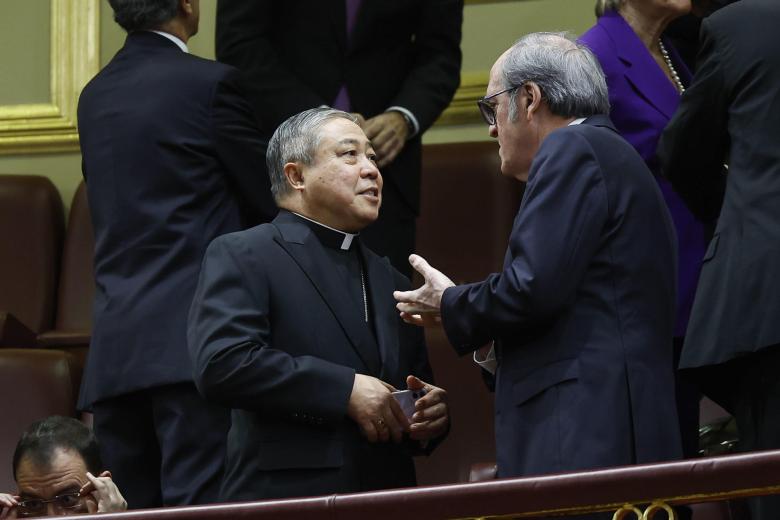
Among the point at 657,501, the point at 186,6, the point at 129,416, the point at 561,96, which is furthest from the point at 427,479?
the point at 657,501

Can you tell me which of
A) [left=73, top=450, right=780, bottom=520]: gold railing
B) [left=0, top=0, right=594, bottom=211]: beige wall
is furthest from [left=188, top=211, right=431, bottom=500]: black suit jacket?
[left=0, top=0, right=594, bottom=211]: beige wall

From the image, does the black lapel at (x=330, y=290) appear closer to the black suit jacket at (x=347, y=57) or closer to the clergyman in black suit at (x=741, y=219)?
the clergyman in black suit at (x=741, y=219)

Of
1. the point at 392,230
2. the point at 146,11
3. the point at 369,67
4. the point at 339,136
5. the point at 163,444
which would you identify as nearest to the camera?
the point at 339,136

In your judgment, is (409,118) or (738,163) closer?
(738,163)

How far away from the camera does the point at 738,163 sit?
300 cm

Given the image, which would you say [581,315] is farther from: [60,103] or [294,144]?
[60,103]

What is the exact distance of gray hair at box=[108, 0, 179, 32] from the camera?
379 centimetres

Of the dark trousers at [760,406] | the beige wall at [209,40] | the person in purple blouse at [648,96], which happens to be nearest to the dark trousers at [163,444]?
the person in purple blouse at [648,96]

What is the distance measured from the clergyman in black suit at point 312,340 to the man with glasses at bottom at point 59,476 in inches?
11.7

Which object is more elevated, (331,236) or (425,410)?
(331,236)

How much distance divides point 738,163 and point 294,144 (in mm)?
932

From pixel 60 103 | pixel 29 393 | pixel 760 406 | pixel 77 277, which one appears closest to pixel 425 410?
pixel 760 406

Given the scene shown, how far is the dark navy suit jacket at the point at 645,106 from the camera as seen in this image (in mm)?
3453

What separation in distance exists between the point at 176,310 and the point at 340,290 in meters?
0.50
